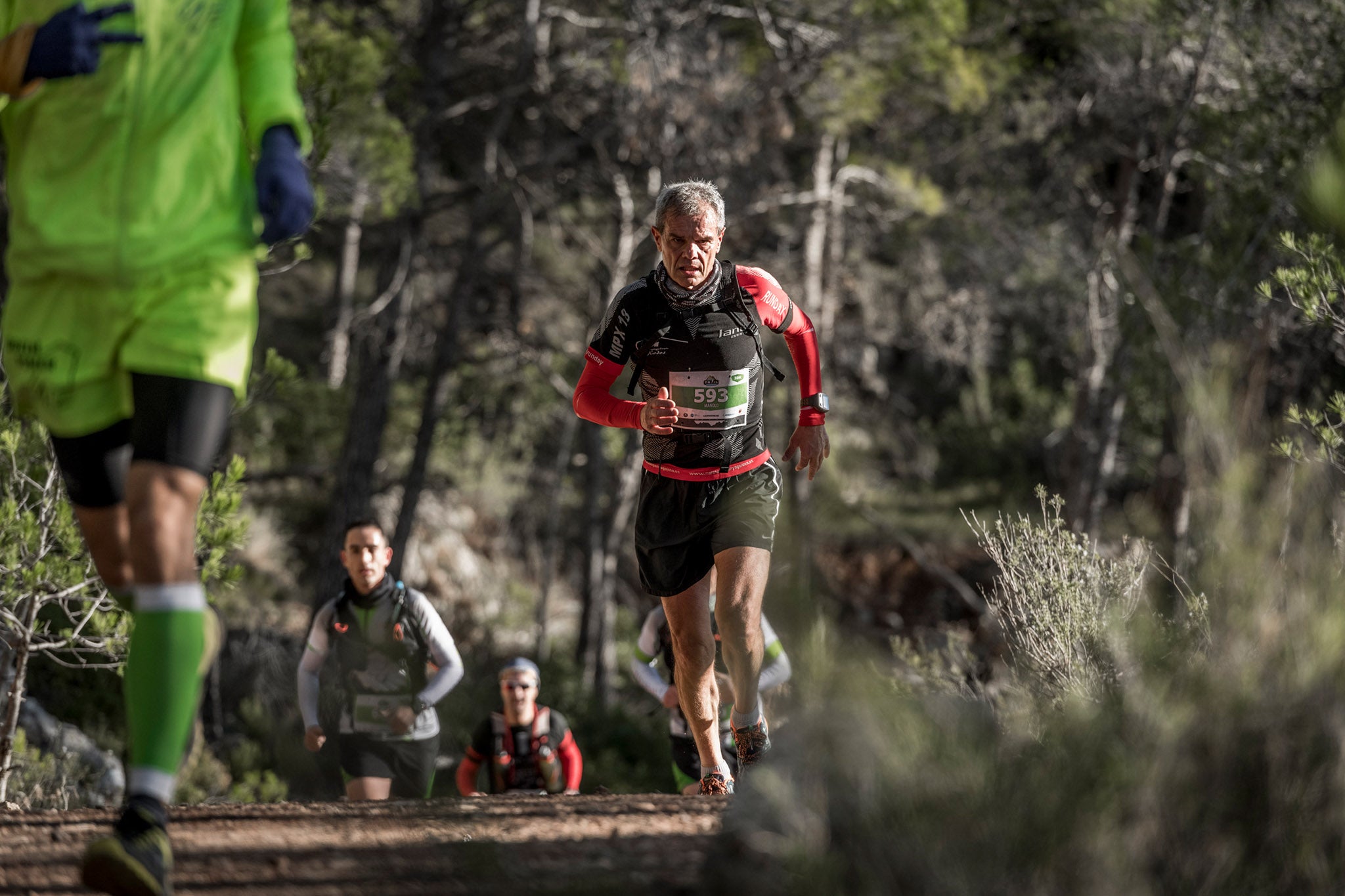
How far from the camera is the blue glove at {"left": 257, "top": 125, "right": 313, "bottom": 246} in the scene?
262cm

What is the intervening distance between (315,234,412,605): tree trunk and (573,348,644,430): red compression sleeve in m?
9.72

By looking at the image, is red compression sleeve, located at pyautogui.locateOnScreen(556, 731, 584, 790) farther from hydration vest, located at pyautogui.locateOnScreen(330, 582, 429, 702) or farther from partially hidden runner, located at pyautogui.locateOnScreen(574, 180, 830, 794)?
partially hidden runner, located at pyautogui.locateOnScreen(574, 180, 830, 794)

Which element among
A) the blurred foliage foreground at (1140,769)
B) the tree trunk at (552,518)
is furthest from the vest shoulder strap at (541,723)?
the tree trunk at (552,518)

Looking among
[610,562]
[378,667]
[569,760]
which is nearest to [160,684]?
[378,667]

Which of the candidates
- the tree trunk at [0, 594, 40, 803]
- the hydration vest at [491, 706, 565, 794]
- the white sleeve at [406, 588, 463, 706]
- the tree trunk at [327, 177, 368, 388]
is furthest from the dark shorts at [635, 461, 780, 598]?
the tree trunk at [327, 177, 368, 388]

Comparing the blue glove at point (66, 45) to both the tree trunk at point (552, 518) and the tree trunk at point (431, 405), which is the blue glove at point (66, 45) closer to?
the tree trunk at point (431, 405)

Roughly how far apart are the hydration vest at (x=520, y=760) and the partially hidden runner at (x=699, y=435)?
2204 mm

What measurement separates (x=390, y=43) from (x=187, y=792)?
8.12m

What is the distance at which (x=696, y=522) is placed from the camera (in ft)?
14.2

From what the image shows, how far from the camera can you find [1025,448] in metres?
20.8

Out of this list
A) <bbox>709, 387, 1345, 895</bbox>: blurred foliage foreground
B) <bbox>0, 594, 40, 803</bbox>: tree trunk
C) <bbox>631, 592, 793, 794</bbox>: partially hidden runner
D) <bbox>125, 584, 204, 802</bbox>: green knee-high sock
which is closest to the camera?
<bbox>709, 387, 1345, 895</bbox>: blurred foliage foreground

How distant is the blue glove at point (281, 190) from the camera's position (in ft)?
8.61

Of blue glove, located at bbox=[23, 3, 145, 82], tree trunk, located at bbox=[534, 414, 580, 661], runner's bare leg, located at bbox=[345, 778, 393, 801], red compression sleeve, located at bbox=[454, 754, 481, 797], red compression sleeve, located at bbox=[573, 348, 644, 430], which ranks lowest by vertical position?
tree trunk, located at bbox=[534, 414, 580, 661]

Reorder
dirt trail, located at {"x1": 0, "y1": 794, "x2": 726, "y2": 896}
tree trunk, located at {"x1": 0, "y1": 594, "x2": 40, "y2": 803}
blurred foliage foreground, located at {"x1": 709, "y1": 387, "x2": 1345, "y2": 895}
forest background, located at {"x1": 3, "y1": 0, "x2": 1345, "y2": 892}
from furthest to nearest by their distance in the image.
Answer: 1. forest background, located at {"x1": 3, "y1": 0, "x2": 1345, "y2": 892}
2. tree trunk, located at {"x1": 0, "y1": 594, "x2": 40, "y2": 803}
3. dirt trail, located at {"x1": 0, "y1": 794, "x2": 726, "y2": 896}
4. blurred foliage foreground, located at {"x1": 709, "y1": 387, "x2": 1345, "y2": 895}
